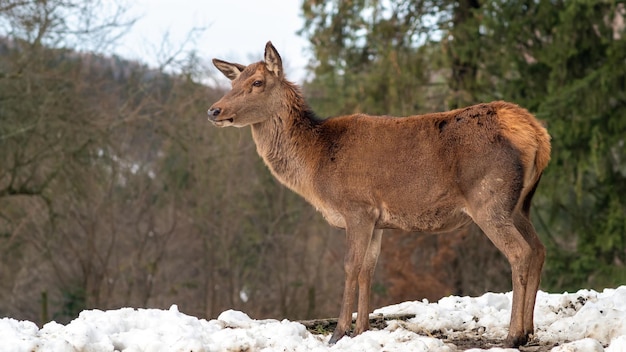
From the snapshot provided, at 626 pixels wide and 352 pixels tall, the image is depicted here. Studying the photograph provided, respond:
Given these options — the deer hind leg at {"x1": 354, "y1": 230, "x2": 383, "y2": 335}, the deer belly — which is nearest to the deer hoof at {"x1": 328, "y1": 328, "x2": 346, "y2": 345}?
the deer hind leg at {"x1": 354, "y1": 230, "x2": 383, "y2": 335}

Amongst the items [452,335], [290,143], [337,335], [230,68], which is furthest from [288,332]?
[230,68]

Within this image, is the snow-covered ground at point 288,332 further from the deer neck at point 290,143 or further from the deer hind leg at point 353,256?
the deer neck at point 290,143

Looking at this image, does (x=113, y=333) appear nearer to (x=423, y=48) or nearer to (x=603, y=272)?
(x=423, y=48)

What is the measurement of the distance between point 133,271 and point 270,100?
1929 cm

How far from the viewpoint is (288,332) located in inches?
306

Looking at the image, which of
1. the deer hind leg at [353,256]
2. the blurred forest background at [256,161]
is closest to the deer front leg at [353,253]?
the deer hind leg at [353,256]

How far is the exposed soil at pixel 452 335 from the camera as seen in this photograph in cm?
778

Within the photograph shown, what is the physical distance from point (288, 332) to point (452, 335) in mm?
1662

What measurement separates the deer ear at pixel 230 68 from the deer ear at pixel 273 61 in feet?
1.06

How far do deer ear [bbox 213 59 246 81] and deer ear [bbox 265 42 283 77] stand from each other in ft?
1.06

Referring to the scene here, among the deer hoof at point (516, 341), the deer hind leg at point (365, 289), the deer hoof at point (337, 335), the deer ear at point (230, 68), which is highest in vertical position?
the deer ear at point (230, 68)

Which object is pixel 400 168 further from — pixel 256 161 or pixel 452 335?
pixel 256 161

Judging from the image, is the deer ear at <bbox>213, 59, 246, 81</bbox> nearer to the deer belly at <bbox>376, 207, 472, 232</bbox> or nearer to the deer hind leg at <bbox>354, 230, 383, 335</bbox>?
the deer belly at <bbox>376, 207, 472, 232</bbox>

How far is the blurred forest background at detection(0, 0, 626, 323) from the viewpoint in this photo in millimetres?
19938
